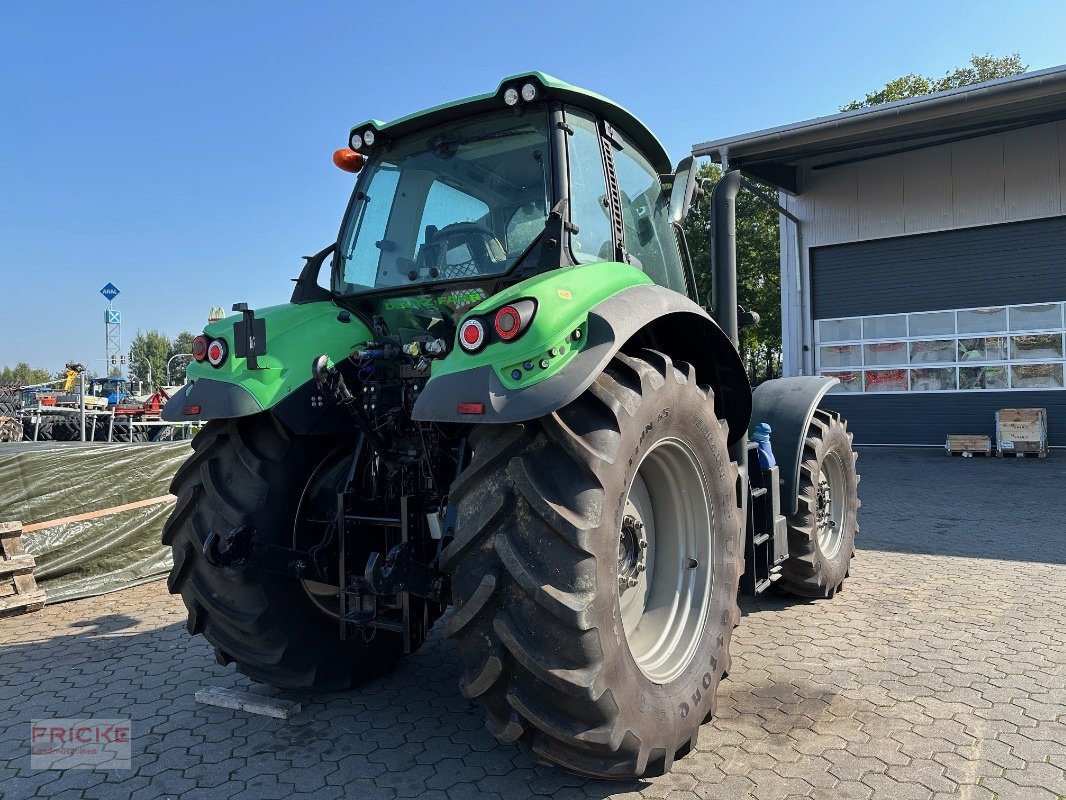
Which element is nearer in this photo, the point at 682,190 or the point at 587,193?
the point at 587,193

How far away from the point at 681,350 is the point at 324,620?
2.08 meters

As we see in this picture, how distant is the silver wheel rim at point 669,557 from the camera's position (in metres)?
3.06

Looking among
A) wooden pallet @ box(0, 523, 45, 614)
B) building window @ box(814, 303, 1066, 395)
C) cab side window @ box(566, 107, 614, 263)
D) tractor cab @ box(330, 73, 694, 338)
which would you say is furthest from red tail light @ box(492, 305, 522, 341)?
building window @ box(814, 303, 1066, 395)

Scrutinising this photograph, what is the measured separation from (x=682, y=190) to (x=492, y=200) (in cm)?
101

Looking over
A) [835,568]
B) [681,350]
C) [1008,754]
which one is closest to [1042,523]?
[835,568]

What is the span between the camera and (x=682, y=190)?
3832 millimetres

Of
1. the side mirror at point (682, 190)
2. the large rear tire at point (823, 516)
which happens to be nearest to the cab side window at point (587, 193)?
the side mirror at point (682, 190)

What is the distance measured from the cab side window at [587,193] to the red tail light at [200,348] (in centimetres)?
165

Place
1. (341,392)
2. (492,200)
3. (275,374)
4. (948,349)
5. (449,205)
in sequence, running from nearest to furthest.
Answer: (341,392) → (275,374) → (492,200) → (449,205) → (948,349)

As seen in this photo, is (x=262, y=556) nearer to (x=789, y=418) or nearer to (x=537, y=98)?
(x=537, y=98)

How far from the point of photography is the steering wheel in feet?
11.2

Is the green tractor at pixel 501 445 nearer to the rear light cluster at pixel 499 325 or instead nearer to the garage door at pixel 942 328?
the rear light cluster at pixel 499 325

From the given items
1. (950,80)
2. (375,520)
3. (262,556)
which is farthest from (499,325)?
(950,80)

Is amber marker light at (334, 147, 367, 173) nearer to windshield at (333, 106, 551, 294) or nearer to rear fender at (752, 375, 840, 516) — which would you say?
windshield at (333, 106, 551, 294)
